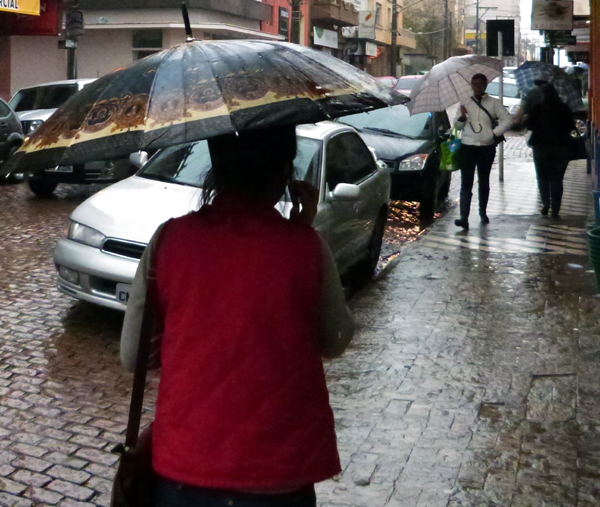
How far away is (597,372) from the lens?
5.59 metres

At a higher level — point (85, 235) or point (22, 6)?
point (22, 6)

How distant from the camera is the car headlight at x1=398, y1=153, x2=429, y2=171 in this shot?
41.0ft

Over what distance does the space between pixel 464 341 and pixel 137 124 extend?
4497 millimetres

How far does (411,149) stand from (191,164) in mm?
5800

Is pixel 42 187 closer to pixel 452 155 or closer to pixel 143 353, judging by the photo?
pixel 452 155

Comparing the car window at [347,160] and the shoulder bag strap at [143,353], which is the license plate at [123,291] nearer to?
the car window at [347,160]

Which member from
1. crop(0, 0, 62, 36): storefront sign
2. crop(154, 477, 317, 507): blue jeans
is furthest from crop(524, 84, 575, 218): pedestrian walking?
crop(0, 0, 62, 36): storefront sign

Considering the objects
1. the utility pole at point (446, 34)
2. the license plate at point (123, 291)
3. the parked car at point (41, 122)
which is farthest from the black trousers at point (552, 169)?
the utility pole at point (446, 34)

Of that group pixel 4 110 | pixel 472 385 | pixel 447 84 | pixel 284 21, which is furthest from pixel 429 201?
pixel 284 21

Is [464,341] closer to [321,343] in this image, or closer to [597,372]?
[597,372]

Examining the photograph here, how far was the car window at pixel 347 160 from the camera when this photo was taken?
7838 mm

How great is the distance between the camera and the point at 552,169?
11.9m

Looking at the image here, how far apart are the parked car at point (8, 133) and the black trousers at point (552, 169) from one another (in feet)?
26.3

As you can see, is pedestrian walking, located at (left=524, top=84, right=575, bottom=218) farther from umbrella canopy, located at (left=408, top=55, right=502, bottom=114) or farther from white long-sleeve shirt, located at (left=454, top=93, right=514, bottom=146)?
white long-sleeve shirt, located at (left=454, top=93, right=514, bottom=146)
